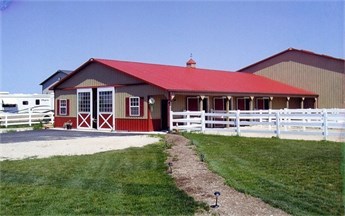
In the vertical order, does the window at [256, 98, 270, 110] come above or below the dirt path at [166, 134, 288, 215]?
above

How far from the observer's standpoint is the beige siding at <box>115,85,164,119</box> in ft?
69.4

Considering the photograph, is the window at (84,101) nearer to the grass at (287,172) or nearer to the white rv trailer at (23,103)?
the white rv trailer at (23,103)

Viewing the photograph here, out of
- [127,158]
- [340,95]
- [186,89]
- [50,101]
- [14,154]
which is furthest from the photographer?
[50,101]

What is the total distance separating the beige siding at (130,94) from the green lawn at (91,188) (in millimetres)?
10614

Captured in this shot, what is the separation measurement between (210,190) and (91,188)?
2.07m

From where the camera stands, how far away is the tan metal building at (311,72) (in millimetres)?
30969

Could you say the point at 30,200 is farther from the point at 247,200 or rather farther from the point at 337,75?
the point at 337,75

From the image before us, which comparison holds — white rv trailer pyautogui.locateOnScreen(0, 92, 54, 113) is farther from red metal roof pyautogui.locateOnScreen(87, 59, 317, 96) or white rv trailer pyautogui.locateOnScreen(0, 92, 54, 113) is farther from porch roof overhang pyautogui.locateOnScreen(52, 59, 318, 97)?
red metal roof pyautogui.locateOnScreen(87, 59, 317, 96)

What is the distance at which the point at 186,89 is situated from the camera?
68.8 feet

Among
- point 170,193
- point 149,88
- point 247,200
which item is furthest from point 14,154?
point 149,88

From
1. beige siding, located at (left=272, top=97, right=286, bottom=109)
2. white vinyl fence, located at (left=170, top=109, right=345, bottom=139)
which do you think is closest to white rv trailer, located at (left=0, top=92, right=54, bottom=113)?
beige siding, located at (left=272, top=97, right=286, bottom=109)

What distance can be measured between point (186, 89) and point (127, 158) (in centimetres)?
1077

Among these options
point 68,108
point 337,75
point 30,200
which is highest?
point 337,75

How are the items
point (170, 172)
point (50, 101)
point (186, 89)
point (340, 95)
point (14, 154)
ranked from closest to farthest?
point (170, 172)
point (14, 154)
point (186, 89)
point (340, 95)
point (50, 101)
